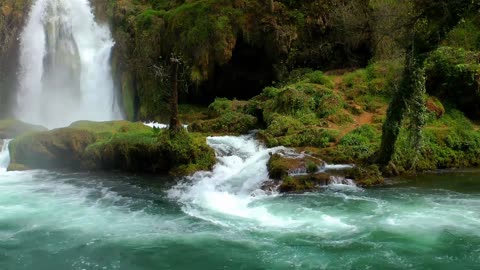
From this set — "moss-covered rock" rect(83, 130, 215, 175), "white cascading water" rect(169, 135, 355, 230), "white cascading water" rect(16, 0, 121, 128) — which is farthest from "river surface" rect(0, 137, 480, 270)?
"white cascading water" rect(16, 0, 121, 128)

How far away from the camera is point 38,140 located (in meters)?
18.3

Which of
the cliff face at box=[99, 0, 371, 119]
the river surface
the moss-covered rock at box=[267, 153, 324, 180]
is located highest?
the cliff face at box=[99, 0, 371, 119]

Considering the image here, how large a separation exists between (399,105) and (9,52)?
80.5 ft

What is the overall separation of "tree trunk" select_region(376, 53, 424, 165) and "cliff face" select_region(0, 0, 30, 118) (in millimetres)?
23283

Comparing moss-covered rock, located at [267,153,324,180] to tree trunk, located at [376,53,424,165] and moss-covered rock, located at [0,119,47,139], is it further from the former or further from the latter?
moss-covered rock, located at [0,119,47,139]

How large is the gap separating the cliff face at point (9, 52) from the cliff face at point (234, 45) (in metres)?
6.88

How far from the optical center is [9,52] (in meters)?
29.2

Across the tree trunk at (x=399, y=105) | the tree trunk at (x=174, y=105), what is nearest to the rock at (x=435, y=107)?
the tree trunk at (x=399, y=105)

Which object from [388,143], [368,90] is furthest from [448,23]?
[368,90]

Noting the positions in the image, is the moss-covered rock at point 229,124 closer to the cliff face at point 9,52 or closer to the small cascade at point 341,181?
the small cascade at point 341,181

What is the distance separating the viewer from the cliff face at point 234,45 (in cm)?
2525

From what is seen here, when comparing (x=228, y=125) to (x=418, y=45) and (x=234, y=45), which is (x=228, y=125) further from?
(x=418, y=45)

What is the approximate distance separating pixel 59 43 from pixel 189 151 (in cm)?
1671

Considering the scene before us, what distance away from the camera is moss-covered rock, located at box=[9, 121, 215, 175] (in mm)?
16578
